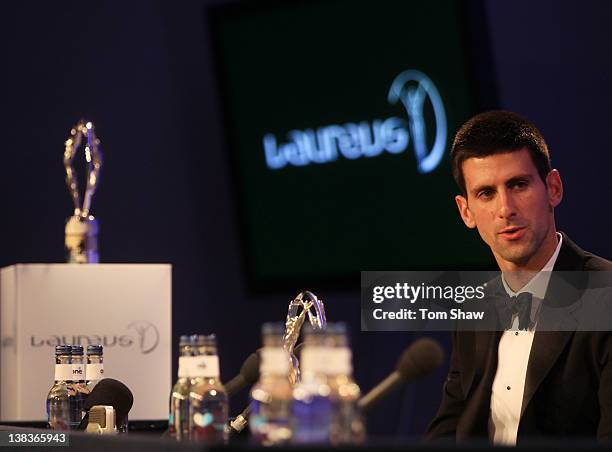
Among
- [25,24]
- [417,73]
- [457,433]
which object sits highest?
[25,24]

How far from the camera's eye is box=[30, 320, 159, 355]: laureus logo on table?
11.5 feet

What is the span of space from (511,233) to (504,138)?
0.23m

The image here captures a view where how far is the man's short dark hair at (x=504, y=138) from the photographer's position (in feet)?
9.26

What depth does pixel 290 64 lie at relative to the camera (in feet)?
17.6

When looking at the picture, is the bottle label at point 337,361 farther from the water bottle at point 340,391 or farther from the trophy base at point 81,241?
the trophy base at point 81,241

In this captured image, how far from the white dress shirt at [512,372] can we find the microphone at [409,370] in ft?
3.26

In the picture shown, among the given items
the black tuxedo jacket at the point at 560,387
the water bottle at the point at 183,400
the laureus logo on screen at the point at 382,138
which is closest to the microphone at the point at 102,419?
the water bottle at the point at 183,400

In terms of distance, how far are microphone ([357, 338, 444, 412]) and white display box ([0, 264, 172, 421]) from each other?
1.86 meters

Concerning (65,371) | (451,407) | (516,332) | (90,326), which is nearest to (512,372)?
(516,332)

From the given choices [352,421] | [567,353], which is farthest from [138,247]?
[352,421]

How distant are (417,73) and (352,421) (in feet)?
11.1

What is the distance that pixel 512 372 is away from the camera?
9.07ft

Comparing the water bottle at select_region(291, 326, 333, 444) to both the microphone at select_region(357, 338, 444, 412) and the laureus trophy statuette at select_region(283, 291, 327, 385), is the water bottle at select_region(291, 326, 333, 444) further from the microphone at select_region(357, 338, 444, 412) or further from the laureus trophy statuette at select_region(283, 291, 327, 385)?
the laureus trophy statuette at select_region(283, 291, 327, 385)

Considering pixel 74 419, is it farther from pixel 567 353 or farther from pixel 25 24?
pixel 25 24
